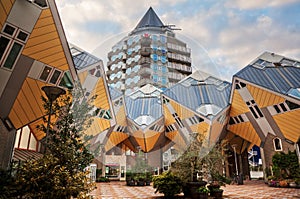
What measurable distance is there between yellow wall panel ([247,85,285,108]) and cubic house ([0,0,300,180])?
0.28ft

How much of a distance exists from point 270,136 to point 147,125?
14.3 m

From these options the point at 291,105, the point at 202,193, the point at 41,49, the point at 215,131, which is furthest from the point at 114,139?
the point at 41,49

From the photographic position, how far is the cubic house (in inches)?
296

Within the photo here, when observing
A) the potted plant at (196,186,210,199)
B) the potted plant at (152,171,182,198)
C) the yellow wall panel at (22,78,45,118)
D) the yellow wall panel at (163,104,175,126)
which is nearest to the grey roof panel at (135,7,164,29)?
the yellow wall panel at (163,104,175,126)

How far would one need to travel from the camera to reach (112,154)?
32.7 metres

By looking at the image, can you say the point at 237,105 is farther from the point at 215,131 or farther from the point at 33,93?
the point at 33,93

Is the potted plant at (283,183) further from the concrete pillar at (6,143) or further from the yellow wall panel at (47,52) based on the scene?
the concrete pillar at (6,143)

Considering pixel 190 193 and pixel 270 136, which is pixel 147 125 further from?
pixel 190 193

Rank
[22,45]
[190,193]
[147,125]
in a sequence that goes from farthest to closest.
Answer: [147,125]
[190,193]
[22,45]

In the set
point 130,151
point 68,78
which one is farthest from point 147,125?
point 68,78

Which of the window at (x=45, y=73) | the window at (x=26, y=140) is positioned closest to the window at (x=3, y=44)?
the window at (x=45, y=73)

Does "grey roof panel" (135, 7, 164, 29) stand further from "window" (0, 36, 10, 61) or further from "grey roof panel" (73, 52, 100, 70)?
"window" (0, 36, 10, 61)

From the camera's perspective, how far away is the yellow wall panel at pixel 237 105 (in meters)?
22.1

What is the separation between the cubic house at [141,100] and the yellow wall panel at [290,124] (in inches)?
3.4
